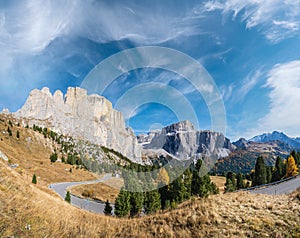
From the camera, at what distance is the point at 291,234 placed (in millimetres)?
7812

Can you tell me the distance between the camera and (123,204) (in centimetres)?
4184

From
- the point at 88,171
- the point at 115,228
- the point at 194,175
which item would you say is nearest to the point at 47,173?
the point at 88,171

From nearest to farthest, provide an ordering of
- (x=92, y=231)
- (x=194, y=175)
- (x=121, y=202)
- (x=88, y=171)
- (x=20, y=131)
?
(x=92, y=231) → (x=121, y=202) → (x=194, y=175) → (x=88, y=171) → (x=20, y=131)

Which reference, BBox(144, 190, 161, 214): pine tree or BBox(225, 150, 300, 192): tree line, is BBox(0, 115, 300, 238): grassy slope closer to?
BBox(144, 190, 161, 214): pine tree

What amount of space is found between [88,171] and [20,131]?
61.1 meters

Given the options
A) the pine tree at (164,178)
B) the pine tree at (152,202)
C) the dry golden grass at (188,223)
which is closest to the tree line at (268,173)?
the pine tree at (164,178)

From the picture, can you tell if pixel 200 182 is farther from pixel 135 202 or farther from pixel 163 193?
pixel 135 202

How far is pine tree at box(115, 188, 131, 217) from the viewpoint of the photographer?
133 ft

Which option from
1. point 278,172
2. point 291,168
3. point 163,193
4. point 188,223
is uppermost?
point 291,168

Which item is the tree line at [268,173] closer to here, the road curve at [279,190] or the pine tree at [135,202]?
the road curve at [279,190]

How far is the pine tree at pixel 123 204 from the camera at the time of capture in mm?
40684

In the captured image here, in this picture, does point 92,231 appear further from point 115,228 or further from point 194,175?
point 194,175

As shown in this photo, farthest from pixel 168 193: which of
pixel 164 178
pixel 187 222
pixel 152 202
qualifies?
pixel 187 222

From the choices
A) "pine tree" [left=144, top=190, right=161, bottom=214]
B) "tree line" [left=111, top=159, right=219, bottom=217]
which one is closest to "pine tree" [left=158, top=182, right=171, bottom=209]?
"tree line" [left=111, top=159, right=219, bottom=217]
